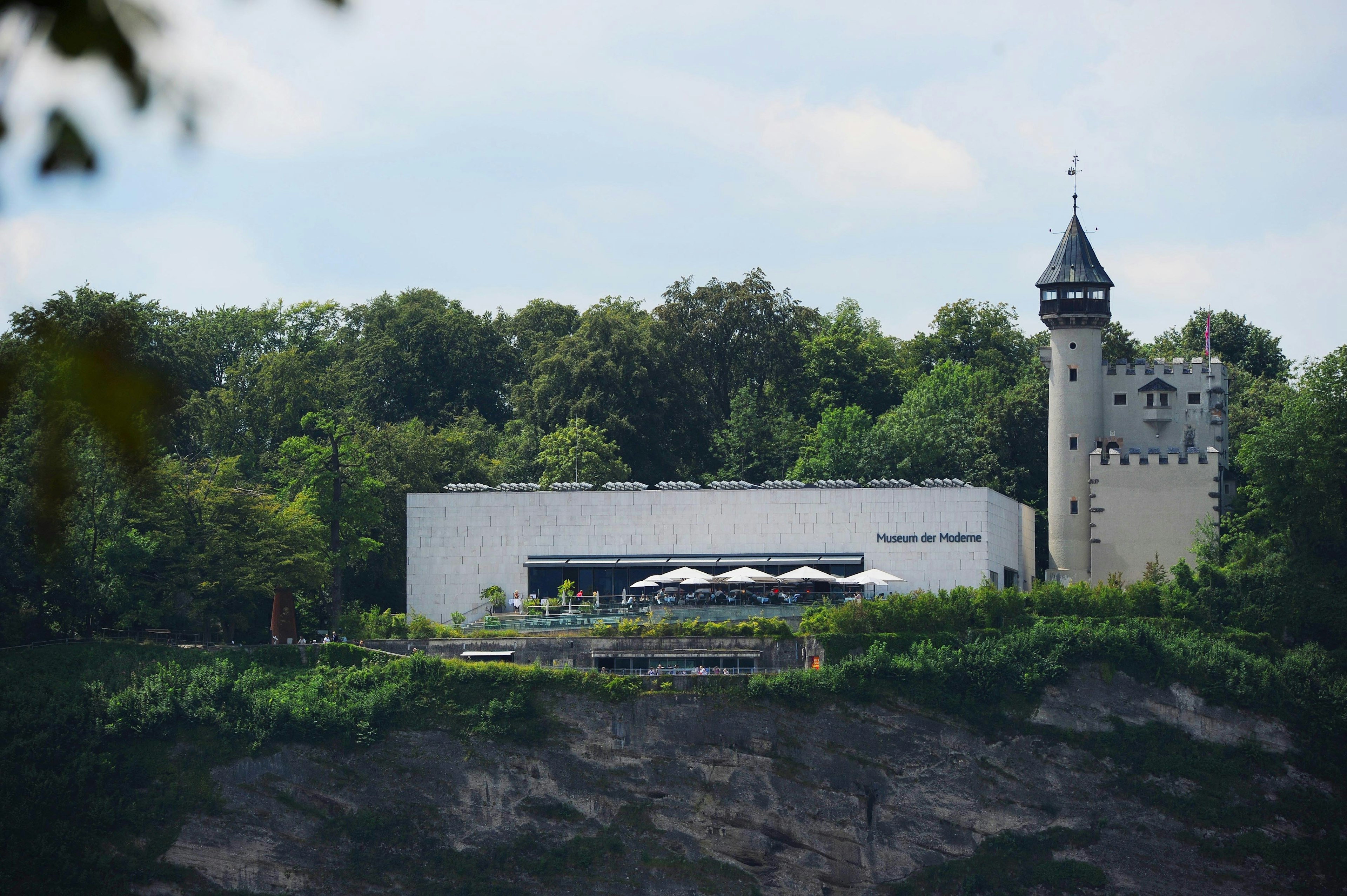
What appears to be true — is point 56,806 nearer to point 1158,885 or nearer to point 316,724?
point 316,724

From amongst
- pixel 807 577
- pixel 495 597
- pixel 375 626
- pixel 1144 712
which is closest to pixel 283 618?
pixel 375 626

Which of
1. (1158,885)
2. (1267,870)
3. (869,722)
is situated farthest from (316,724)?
(1267,870)

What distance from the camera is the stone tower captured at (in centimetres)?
8125

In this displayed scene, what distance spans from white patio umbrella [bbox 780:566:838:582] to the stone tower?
14.6m

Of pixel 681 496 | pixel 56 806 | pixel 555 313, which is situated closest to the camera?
pixel 56 806

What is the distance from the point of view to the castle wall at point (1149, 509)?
78.1 meters

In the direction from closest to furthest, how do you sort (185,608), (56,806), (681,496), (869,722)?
1. (56,806)
2. (869,722)
3. (185,608)
4. (681,496)

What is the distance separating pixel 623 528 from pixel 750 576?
804cm

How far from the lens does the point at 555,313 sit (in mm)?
116500

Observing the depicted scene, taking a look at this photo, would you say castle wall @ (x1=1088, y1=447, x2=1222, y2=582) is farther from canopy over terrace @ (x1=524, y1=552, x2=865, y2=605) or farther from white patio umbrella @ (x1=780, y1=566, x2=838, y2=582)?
white patio umbrella @ (x1=780, y1=566, x2=838, y2=582)

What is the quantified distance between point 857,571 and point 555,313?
47511 millimetres

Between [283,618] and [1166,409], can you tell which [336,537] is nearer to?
[283,618]

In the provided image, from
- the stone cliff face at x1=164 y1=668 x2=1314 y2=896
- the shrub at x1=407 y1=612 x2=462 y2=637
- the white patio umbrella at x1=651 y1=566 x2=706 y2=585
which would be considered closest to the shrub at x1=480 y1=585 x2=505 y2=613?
the shrub at x1=407 y1=612 x2=462 y2=637

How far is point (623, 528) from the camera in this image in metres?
76.4
